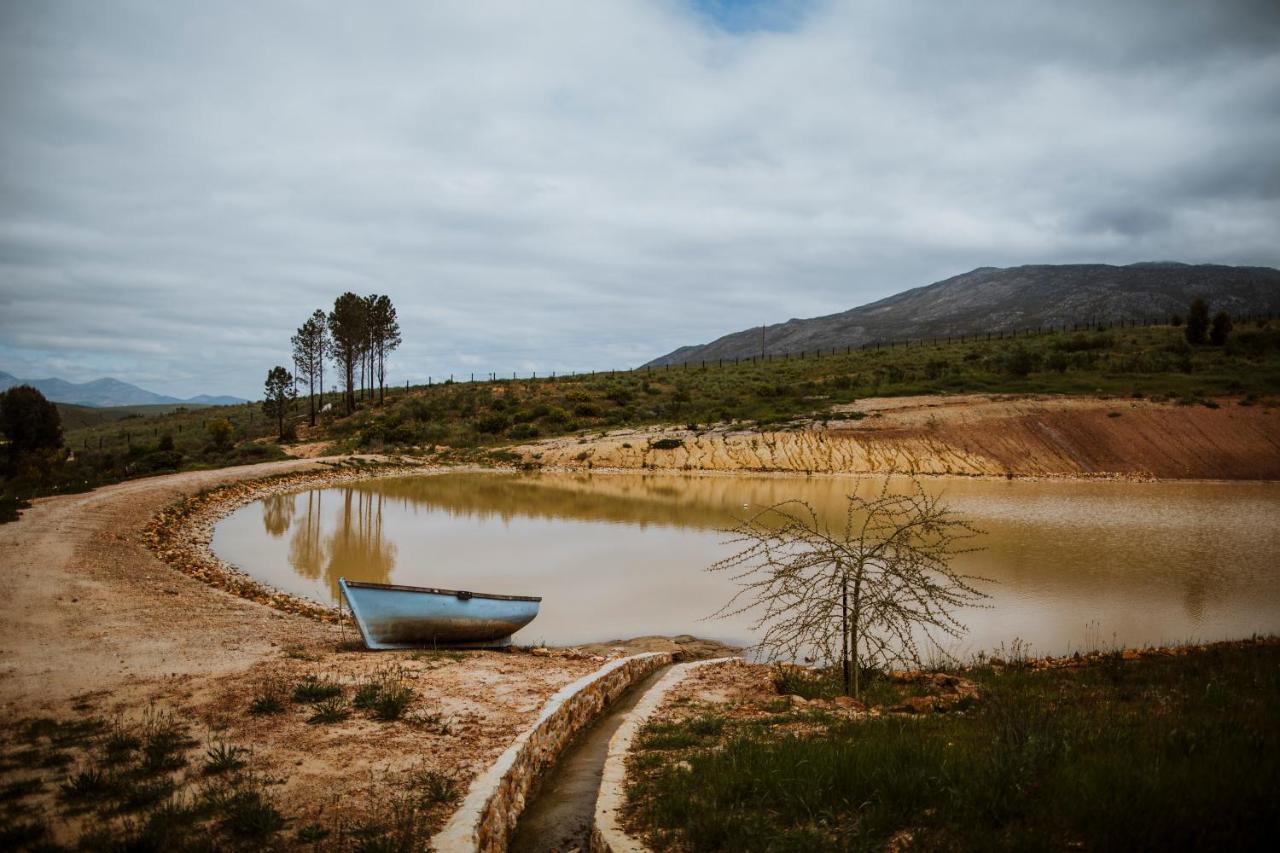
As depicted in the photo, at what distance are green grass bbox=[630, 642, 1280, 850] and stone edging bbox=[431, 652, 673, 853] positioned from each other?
1.18 m

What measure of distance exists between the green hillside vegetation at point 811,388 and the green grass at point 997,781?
44124mm

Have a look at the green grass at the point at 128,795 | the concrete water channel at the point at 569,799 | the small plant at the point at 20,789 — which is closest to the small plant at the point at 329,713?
the green grass at the point at 128,795

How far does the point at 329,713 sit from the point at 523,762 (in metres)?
2.46

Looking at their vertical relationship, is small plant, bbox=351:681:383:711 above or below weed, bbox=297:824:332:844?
below

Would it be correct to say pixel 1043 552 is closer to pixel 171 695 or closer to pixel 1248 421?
pixel 171 695

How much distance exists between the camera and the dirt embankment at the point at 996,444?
42094mm

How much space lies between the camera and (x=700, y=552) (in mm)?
20891

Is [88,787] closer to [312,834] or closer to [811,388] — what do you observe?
[312,834]

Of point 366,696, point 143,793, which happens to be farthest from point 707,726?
point 143,793

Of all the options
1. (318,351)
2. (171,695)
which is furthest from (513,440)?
(171,695)

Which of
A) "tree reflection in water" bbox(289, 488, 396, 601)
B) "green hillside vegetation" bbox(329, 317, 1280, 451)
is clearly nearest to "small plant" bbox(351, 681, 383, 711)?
"tree reflection in water" bbox(289, 488, 396, 601)

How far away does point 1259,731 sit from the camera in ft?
17.3

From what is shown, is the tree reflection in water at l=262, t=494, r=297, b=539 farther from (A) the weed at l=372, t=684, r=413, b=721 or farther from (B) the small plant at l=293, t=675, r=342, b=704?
(A) the weed at l=372, t=684, r=413, b=721

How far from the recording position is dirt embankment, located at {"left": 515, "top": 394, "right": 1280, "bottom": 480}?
42094mm
